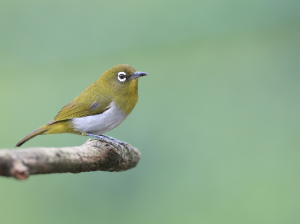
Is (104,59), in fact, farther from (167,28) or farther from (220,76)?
(220,76)

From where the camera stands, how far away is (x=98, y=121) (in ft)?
11.6

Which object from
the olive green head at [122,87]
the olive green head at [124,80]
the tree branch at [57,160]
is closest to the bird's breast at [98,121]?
the olive green head at [122,87]

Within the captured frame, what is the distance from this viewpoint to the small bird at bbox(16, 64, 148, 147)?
11.6 feet

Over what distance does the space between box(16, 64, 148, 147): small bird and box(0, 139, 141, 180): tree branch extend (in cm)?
55

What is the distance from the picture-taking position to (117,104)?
362cm

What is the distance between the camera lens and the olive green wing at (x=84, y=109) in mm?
3586

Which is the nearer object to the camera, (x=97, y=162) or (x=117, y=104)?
(x=97, y=162)

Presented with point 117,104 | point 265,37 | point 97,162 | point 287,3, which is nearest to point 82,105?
point 117,104

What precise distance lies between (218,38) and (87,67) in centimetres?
225

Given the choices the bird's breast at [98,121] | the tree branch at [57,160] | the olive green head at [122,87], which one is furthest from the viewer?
the olive green head at [122,87]

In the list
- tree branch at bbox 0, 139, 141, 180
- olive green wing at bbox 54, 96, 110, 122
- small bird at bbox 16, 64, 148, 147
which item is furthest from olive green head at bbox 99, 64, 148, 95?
tree branch at bbox 0, 139, 141, 180

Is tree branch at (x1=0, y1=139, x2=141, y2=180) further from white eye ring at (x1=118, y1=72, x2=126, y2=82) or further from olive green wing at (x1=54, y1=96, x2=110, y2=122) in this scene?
white eye ring at (x1=118, y1=72, x2=126, y2=82)

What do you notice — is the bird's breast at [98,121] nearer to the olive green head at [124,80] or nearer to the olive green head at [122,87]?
the olive green head at [122,87]

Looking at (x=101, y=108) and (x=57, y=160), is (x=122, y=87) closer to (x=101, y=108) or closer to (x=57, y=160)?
(x=101, y=108)
